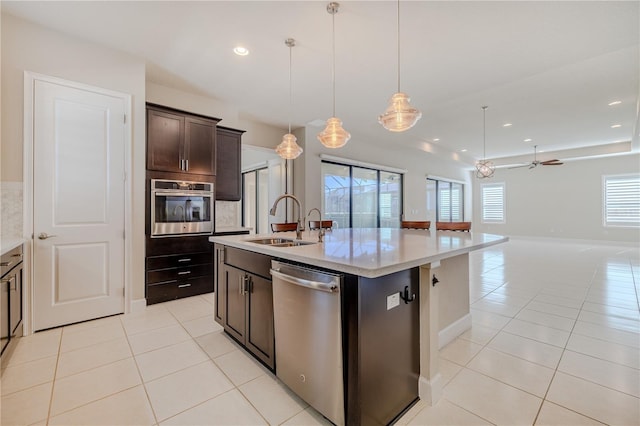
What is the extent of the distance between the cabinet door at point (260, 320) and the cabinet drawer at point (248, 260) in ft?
0.17

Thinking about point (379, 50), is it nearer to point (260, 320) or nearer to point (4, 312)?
point (260, 320)

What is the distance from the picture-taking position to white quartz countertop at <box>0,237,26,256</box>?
189 centimetres

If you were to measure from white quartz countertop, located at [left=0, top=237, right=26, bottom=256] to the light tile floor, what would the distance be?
847mm

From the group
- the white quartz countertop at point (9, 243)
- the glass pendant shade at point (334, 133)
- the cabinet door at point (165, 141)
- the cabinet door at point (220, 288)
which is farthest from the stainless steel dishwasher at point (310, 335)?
the cabinet door at point (165, 141)

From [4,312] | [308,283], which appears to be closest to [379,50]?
[308,283]

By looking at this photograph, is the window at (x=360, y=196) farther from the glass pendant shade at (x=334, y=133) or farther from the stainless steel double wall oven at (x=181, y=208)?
the glass pendant shade at (x=334, y=133)

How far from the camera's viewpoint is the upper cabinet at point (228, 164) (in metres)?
4.12

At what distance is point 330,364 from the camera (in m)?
1.37

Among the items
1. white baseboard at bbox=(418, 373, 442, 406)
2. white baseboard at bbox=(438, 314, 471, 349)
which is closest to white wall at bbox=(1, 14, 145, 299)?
white baseboard at bbox=(418, 373, 442, 406)

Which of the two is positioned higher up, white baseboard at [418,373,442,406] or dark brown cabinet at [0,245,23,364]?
dark brown cabinet at [0,245,23,364]

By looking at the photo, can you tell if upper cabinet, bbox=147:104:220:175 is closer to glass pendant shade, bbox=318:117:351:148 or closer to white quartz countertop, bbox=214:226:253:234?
white quartz countertop, bbox=214:226:253:234

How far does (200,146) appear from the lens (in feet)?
12.1

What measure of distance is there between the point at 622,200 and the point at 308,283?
11.3 m

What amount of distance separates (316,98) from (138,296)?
3.56m
